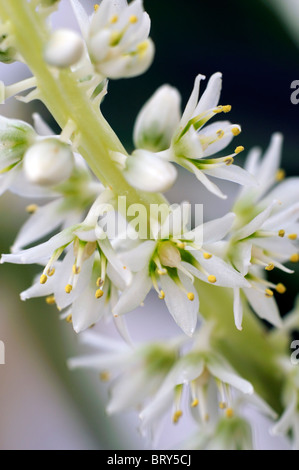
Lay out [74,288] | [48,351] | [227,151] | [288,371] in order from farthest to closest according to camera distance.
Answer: [48,351], [227,151], [288,371], [74,288]

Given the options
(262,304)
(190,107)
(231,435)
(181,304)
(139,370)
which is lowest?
(231,435)

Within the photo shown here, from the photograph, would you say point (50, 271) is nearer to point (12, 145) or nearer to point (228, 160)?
point (12, 145)

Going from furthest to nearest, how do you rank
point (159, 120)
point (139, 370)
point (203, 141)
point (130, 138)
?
point (130, 138), point (139, 370), point (203, 141), point (159, 120)

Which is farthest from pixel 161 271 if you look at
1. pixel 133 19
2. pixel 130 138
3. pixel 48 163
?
pixel 130 138

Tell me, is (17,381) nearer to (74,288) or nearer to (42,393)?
(42,393)

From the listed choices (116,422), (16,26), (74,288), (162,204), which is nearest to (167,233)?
(162,204)

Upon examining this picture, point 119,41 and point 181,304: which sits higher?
point 119,41

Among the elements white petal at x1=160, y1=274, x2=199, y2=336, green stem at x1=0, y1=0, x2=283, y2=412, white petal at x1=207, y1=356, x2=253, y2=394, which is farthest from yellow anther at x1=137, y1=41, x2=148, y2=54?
white petal at x1=207, y1=356, x2=253, y2=394
